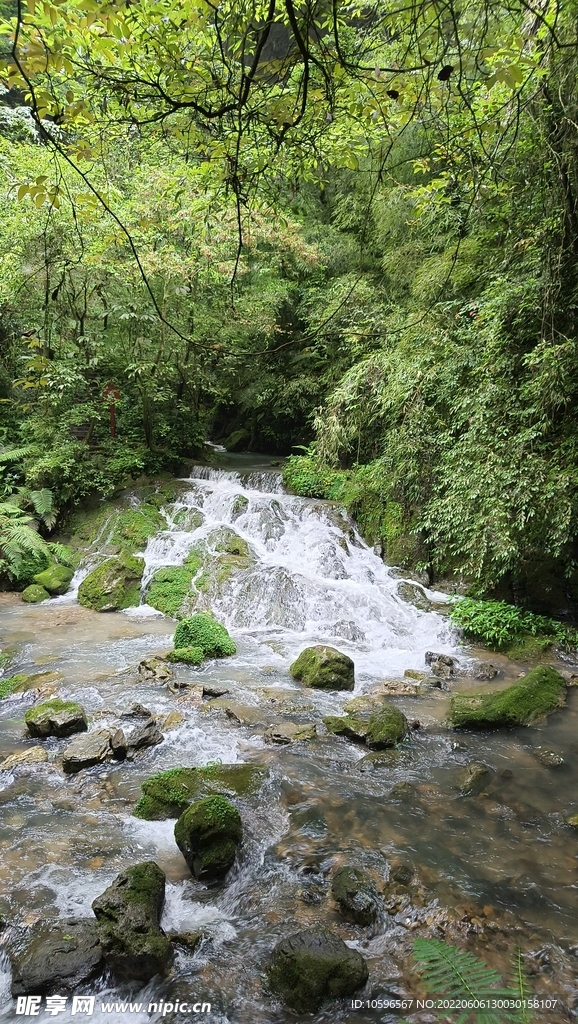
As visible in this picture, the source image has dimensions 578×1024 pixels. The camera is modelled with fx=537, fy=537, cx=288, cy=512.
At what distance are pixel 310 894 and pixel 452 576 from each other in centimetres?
718

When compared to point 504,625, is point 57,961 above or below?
→ below

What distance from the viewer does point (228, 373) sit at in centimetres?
1562

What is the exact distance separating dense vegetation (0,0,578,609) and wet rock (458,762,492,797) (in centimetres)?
312

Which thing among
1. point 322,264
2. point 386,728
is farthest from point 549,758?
point 322,264

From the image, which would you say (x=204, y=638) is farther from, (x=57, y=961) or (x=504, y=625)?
(x=57, y=961)

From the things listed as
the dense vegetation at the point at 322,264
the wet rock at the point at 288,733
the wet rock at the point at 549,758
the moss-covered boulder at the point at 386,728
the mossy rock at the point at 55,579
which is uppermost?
the dense vegetation at the point at 322,264

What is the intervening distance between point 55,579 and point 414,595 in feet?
22.1

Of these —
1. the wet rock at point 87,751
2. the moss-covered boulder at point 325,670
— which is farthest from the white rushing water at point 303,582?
the wet rock at point 87,751

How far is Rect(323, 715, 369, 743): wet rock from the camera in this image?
218 inches

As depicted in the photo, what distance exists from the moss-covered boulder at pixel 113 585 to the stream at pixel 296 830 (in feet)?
4.20

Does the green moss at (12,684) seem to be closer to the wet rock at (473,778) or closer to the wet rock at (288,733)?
the wet rock at (288,733)

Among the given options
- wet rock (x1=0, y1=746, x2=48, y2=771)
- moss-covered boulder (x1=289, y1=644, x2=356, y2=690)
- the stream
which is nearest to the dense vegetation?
moss-covered boulder (x1=289, y1=644, x2=356, y2=690)

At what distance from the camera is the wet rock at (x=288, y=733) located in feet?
18.0

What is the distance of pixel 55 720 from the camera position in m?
5.40
